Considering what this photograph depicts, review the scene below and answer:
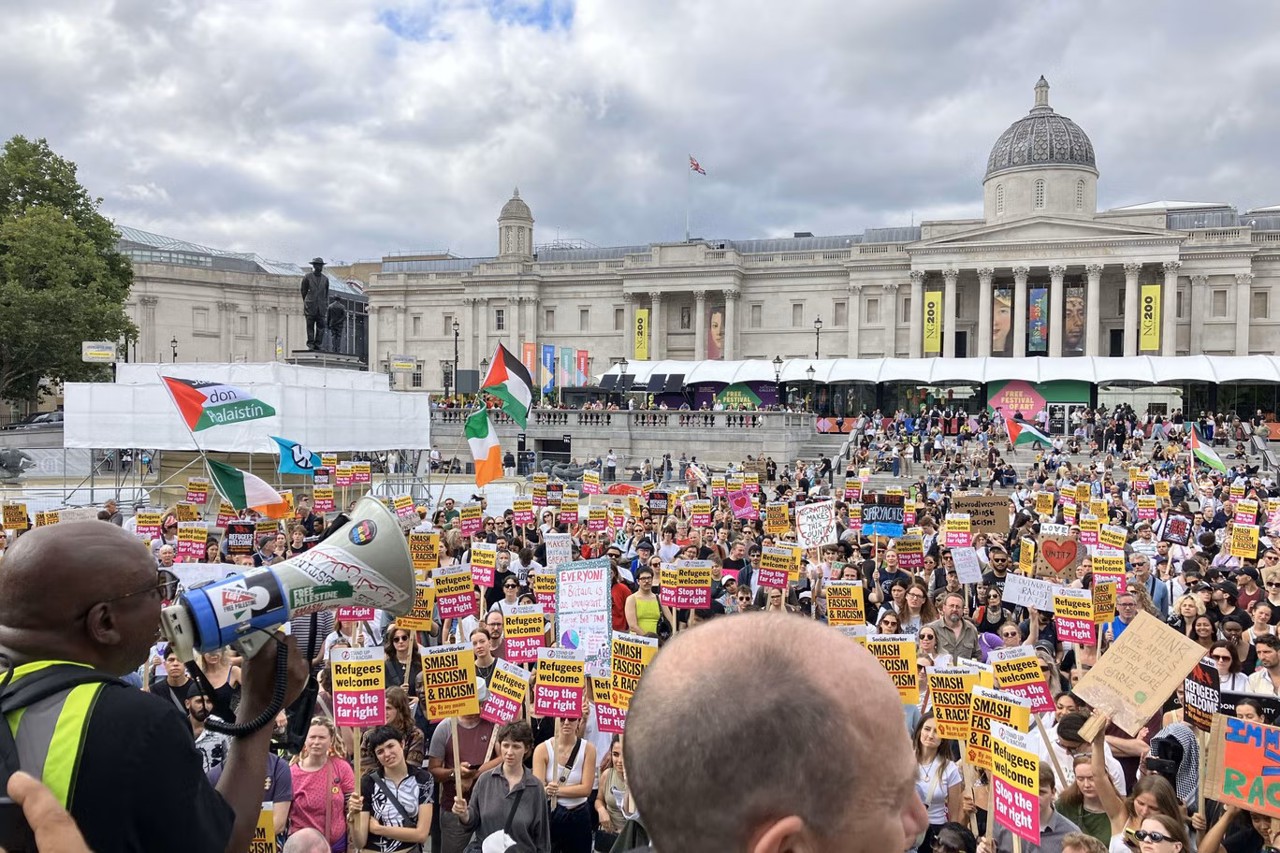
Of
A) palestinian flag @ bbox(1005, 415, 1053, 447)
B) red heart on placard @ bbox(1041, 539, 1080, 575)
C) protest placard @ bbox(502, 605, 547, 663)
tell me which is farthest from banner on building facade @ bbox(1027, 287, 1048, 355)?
protest placard @ bbox(502, 605, 547, 663)

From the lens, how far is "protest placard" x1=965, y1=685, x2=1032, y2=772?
589 cm

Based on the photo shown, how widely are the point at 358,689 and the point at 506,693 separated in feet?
3.32

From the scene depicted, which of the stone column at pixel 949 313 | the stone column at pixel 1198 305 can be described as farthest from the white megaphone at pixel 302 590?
the stone column at pixel 1198 305

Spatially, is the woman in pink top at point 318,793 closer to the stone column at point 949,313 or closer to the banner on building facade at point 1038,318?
the stone column at point 949,313

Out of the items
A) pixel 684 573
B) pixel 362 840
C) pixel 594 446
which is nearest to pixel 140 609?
pixel 362 840

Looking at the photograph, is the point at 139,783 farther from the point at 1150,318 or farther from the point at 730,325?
the point at 730,325

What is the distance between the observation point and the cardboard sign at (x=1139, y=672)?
6.24 meters

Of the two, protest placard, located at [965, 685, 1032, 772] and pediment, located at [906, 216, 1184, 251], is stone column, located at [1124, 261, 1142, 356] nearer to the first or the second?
pediment, located at [906, 216, 1184, 251]

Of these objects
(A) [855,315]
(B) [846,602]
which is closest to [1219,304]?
(A) [855,315]

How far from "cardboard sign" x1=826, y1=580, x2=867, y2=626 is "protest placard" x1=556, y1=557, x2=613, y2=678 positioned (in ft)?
7.02

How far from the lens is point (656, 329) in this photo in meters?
72.3

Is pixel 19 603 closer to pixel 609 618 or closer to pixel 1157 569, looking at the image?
pixel 609 618

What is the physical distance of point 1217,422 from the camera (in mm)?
44094

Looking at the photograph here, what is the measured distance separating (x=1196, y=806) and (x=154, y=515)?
13848 mm
